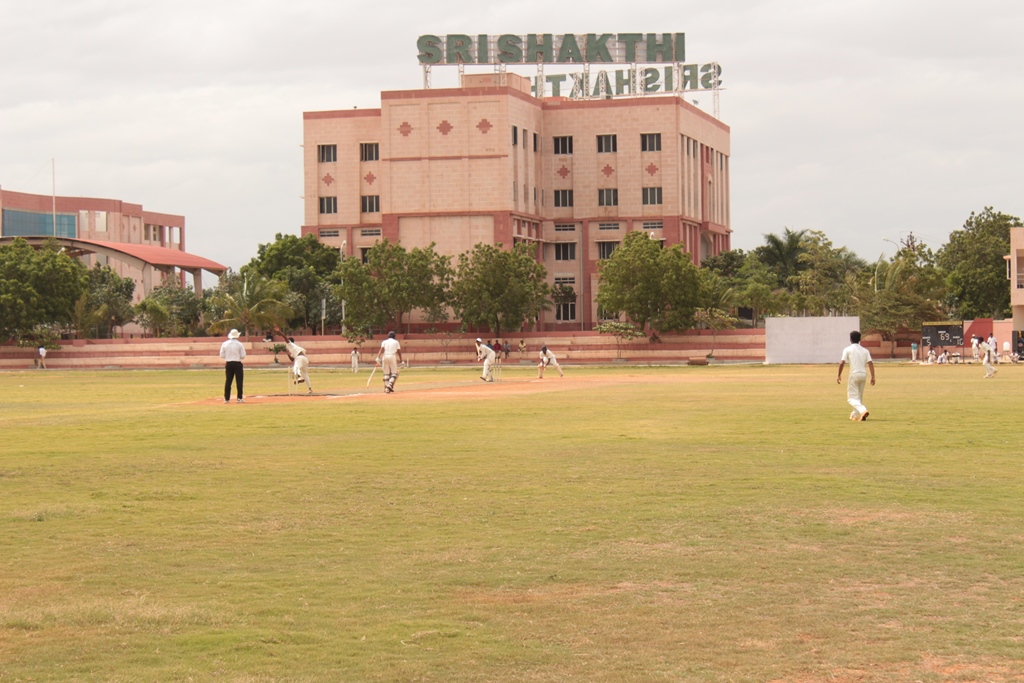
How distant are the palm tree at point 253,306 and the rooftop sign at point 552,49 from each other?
24101 mm

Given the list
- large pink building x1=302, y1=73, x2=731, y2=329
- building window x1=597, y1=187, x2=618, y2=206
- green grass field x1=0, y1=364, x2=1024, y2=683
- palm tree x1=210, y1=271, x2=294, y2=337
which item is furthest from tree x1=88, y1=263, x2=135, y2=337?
green grass field x1=0, y1=364, x2=1024, y2=683

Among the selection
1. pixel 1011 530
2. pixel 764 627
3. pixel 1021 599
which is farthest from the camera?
pixel 1011 530

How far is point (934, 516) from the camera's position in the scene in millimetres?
13523

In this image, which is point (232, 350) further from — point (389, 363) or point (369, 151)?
point (369, 151)

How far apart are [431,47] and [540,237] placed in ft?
54.9

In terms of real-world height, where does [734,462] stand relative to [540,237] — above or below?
below

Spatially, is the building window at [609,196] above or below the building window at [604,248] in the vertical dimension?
above

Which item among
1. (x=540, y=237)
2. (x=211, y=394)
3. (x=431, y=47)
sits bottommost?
(x=211, y=394)

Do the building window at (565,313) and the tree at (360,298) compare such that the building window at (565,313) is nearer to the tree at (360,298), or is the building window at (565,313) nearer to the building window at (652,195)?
the building window at (652,195)

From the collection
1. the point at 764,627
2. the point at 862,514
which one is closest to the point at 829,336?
the point at 862,514

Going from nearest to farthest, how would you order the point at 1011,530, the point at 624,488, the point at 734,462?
the point at 1011,530
the point at 624,488
the point at 734,462

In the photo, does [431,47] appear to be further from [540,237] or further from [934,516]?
[934,516]

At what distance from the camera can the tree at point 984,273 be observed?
329 feet

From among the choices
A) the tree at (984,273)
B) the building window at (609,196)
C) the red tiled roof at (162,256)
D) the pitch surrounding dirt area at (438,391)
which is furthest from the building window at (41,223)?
the pitch surrounding dirt area at (438,391)
